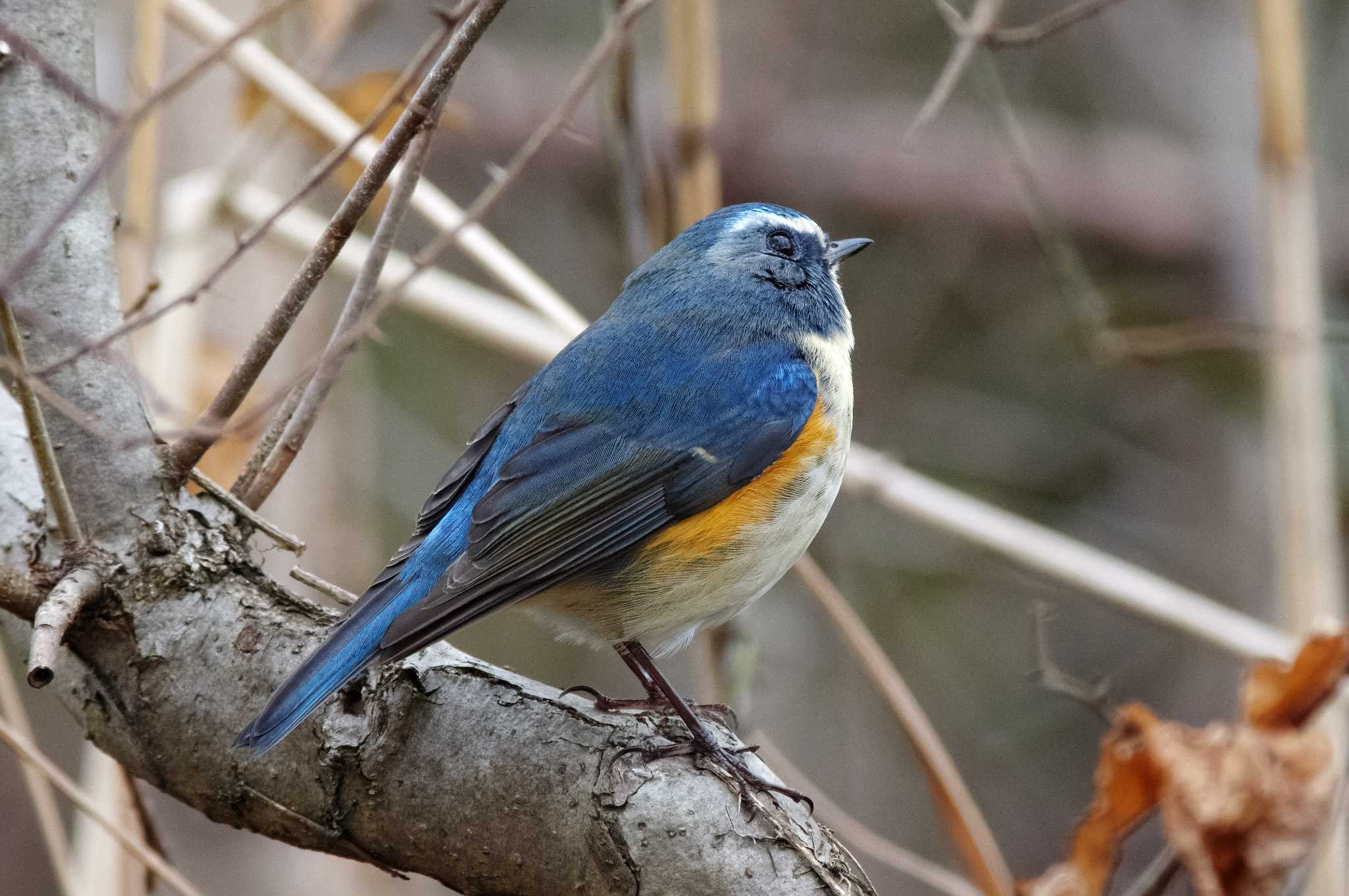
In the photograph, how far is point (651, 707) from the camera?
7.53 ft

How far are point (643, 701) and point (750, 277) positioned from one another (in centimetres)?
99

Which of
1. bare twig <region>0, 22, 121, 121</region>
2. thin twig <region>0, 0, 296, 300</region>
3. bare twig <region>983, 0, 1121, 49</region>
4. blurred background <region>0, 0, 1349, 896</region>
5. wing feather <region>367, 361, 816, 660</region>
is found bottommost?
blurred background <region>0, 0, 1349, 896</region>

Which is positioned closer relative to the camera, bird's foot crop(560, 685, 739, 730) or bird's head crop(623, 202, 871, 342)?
bird's foot crop(560, 685, 739, 730)

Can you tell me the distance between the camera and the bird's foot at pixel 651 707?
2148mm

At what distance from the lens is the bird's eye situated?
293 centimetres

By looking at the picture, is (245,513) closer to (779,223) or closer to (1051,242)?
(779,223)

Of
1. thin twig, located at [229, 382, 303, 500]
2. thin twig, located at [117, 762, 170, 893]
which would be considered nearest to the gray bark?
thin twig, located at [229, 382, 303, 500]

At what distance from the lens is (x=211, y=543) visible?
74.2 inches

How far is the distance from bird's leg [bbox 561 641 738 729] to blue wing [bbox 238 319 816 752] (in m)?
0.22

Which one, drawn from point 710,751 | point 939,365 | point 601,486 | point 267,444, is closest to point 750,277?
point 601,486

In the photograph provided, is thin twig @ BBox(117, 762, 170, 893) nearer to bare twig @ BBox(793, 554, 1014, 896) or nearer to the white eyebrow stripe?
bare twig @ BBox(793, 554, 1014, 896)

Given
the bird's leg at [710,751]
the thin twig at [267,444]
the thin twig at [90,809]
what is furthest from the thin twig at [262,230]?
the bird's leg at [710,751]

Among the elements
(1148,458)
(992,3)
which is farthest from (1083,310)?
(1148,458)

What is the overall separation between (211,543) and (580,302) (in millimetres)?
4160
